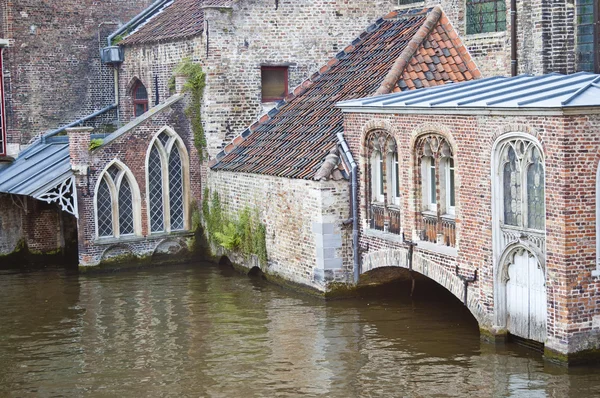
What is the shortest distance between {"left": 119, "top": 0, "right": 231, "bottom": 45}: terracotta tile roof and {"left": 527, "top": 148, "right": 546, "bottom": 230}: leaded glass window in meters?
11.7

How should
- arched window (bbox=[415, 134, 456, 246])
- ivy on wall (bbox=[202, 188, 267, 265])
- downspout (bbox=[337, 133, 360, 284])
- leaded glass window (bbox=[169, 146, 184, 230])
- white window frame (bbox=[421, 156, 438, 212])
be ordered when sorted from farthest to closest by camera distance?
leaded glass window (bbox=[169, 146, 184, 230])
ivy on wall (bbox=[202, 188, 267, 265])
downspout (bbox=[337, 133, 360, 284])
white window frame (bbox=[421, 156, 438, 212])
arched window (bbox=[415, 134, 456, 246])

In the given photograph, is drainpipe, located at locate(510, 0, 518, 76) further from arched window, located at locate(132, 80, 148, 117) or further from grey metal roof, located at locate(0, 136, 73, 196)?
arched window, located at locate(132, 80, 148, 117)

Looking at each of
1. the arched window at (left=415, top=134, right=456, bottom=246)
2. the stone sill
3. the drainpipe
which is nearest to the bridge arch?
the arched window at (left=415, top=134, right=456, bottom=246)

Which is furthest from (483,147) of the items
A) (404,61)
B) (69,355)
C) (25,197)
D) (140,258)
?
(25,197)

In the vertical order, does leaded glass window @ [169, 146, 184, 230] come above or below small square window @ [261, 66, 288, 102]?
below

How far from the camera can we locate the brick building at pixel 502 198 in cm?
1399

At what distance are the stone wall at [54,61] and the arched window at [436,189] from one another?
43.7ft

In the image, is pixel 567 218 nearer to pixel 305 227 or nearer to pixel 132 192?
pixel 305 227

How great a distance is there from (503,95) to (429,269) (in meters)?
3.39

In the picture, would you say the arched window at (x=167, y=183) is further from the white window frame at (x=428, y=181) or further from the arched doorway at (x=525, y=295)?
the arched doorway at (x=525, y=295)

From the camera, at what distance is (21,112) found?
1053 inches

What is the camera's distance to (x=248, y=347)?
53.8 ft

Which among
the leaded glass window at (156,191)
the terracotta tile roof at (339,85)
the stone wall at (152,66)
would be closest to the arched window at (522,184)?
the terracotta tile roof at (339,85)

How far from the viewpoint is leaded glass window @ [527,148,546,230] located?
14.5 metres
